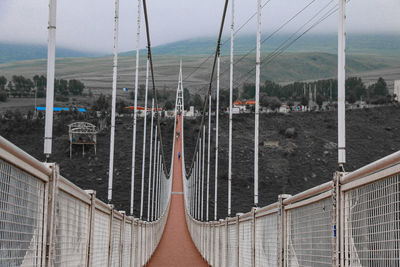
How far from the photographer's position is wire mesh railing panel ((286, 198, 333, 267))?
466cm

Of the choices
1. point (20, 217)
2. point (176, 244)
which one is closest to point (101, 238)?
point (20, 217)

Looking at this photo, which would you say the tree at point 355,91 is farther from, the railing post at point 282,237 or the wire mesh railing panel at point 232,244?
the railing post at point 282,237

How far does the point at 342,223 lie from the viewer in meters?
4.22

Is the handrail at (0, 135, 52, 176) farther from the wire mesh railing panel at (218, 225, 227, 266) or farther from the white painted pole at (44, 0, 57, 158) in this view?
the wire mesh railing panel at (218, 225, 227, 266)

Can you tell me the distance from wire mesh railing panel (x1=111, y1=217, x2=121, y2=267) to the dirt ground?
147 feet

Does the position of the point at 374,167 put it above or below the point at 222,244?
above

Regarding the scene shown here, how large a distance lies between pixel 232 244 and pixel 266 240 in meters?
4.93

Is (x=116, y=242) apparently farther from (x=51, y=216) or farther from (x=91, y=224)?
(x=51, y=216)

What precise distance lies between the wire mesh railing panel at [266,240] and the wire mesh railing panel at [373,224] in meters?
2.79

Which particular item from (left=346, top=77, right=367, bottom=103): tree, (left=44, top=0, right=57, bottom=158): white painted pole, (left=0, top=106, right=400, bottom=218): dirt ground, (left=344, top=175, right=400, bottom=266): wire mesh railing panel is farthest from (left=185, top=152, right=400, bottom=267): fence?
(left=346, top=77, right=367, bottom=103): tree

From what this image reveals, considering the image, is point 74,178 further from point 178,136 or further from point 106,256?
point 106,256

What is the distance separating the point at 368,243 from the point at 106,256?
18.7 feet

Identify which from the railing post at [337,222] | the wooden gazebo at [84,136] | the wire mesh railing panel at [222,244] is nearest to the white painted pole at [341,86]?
the railing post at [337,222]

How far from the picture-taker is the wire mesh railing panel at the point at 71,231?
496cm
